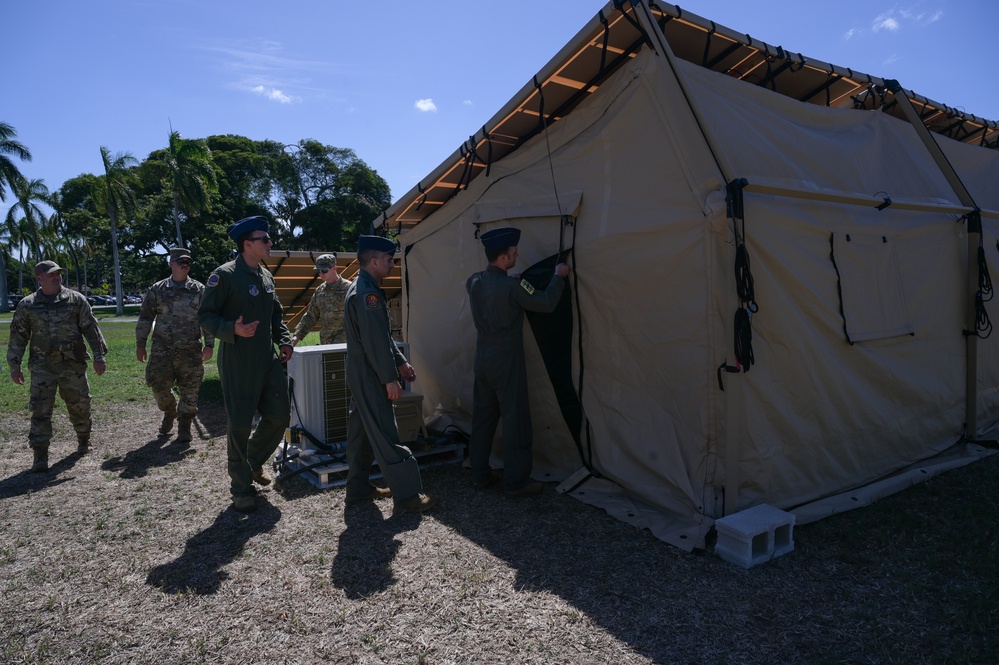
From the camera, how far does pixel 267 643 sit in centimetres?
299

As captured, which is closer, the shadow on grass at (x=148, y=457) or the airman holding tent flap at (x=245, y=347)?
the airman holding tent flap at (x=245, y=347)

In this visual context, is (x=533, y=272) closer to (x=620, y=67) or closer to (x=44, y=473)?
(x=620, y=67)

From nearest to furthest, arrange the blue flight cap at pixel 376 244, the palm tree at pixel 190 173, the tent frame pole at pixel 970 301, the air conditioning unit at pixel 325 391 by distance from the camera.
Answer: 1. the blue flight cap at pixel 376 244
2. the tent frame pole at pixel 970 301
3. the air conditioning unit at pixel 325 391
4. the palm tree at pixel 190 173

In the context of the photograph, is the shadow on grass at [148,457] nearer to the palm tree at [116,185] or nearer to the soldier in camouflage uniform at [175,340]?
the soldier in camouflage uniform at [175,340]

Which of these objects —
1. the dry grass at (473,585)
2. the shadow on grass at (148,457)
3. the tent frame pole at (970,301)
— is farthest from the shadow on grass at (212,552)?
the tent frame pole at (970,301)

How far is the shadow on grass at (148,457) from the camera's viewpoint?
19.1 feet

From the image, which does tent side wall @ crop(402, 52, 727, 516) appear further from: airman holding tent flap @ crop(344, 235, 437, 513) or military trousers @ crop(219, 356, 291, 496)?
military trousers @ crop(219, 356, 291, 496)

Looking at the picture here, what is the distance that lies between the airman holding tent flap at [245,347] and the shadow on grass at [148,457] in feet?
5.27

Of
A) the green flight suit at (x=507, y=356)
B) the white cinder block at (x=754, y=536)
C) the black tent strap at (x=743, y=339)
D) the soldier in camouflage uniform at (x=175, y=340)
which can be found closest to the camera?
the white cinder block at (x=754, y=536)

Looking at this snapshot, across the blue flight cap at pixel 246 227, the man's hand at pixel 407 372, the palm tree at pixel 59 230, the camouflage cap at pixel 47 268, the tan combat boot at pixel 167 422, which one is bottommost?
the tan combat boot at pixel 167 422

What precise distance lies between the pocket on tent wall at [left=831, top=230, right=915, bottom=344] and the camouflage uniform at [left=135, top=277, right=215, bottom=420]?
20.7 feet

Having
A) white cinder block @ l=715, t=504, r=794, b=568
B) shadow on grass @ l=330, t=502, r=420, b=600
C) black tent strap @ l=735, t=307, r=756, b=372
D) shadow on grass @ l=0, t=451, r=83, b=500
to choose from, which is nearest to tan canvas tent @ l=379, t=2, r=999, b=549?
black tent strap @ l=735, t=307, r=756, b=372

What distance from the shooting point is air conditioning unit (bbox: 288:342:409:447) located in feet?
19.1

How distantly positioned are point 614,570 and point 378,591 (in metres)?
1.39
